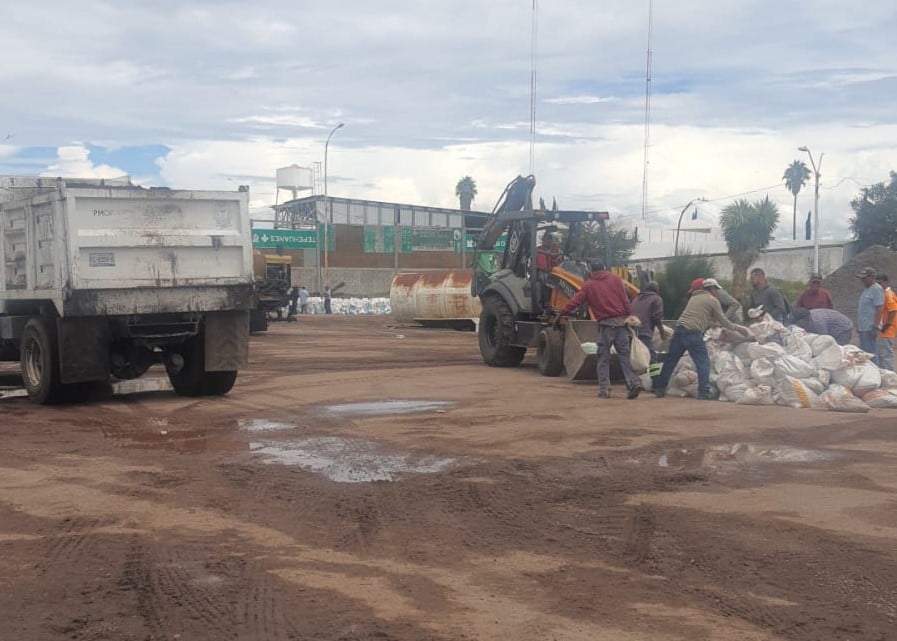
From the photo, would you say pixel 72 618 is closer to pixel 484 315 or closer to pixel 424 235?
pixel 484 315

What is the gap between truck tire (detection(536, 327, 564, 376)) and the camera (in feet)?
52.0

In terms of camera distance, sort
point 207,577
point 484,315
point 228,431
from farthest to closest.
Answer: point 484,315 < point 228,431 < point 207,577

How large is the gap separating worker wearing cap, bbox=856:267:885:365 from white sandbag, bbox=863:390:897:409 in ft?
6.24

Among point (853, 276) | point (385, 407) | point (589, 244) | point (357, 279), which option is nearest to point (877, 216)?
point (853, 276)

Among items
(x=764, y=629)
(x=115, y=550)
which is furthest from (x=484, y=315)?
(x=764, y=629)

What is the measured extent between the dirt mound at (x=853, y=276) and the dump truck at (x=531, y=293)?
1655 centimetres

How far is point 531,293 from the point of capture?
655 inches

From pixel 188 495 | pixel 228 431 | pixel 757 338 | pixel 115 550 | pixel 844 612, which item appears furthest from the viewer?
pixel 757 338

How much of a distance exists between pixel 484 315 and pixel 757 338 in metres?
5.59

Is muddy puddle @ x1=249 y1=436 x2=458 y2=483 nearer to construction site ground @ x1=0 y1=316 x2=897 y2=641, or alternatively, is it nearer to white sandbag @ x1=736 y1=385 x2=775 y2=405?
construction site ground @ x1=0 y1=316 x2=897 y2=641

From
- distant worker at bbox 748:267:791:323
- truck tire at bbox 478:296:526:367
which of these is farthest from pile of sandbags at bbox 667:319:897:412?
truck tire at bbox 478:296:526:367

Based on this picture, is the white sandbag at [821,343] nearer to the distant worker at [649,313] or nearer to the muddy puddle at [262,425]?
the distant worker at [649,313]

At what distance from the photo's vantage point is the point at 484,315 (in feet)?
58.6

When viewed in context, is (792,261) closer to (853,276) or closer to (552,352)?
(853,276)
